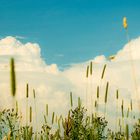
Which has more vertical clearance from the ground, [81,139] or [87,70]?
[87,70]

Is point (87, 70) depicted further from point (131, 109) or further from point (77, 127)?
point (131, 109)

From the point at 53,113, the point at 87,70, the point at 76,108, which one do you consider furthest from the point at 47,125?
the point at 87,70

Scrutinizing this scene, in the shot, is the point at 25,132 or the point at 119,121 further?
the point at 119,121

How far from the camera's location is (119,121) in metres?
14.0

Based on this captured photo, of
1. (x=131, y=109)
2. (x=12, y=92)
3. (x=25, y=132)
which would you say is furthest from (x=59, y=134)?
(x=12, y=92)

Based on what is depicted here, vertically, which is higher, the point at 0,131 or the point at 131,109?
the point at 131,109

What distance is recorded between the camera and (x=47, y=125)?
13.4 meters

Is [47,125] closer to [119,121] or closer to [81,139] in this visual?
[81,139]

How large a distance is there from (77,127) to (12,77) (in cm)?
994

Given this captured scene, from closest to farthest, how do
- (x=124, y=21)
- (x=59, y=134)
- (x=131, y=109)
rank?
(x=124, y=21) → (x=59, y=134) → (x=131, y=109)

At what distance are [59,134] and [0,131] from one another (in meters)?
3.13

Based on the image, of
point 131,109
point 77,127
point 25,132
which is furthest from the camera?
point 131,109

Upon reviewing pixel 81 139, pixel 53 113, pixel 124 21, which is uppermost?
pixel 124 21

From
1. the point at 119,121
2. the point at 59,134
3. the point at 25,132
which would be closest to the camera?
the point at 25,132
